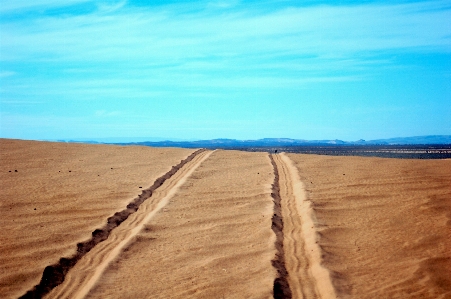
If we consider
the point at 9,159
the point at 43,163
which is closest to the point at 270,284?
the point at 43,163

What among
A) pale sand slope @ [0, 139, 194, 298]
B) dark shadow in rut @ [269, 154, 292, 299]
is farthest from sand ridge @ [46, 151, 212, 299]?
dark shadow in rut @ [269, 154, 292, 299]

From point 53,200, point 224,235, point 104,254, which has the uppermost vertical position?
point 53,200

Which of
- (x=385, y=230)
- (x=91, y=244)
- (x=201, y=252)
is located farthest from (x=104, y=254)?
(x=385, y=230)

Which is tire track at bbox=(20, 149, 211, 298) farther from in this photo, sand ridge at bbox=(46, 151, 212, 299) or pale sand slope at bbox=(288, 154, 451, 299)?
pale sand slope at bbox=(288, 154, 451, 299)

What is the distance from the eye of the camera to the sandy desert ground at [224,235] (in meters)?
6.59

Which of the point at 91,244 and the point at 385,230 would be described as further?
the point at 385,230

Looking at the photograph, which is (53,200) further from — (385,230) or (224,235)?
(385,230)

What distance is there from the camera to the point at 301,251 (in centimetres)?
814

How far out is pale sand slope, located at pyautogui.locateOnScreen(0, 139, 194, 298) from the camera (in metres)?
7.40

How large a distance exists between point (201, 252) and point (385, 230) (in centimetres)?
384

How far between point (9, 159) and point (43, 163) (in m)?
1.71

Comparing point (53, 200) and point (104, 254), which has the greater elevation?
point (53, 200)

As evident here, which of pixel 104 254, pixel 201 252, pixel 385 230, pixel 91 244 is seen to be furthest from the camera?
pixel 385 230

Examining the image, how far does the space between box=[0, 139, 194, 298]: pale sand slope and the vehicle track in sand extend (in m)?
3.71
